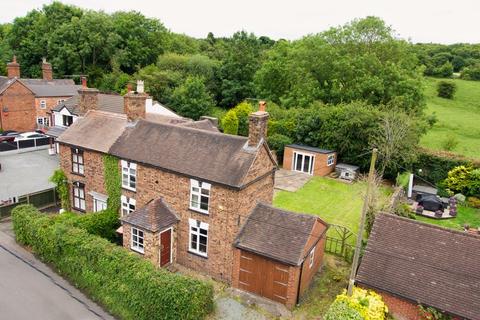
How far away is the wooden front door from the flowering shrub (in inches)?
378

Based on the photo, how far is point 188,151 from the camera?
2123 centimetres

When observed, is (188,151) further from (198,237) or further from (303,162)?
(303,162)

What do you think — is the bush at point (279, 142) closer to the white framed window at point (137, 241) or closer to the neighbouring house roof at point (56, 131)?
the white framed window at point (137, 241)

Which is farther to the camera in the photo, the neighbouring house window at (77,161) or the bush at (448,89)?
the bush at (448,89)

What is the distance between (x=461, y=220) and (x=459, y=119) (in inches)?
1622

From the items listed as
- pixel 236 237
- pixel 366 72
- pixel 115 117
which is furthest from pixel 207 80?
pixel 236 237

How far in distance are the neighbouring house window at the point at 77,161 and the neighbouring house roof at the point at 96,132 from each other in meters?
0.59

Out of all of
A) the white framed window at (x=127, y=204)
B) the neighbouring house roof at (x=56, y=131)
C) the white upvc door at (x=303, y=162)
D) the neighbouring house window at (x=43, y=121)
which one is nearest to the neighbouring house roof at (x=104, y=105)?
the neighbouring house roof at (x=56, y=131)

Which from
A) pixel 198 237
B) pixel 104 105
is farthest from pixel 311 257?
pixel 104 105

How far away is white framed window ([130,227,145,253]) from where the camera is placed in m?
20.5

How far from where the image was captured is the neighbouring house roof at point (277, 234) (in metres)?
17.6

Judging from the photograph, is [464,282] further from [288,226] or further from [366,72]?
[366,72]

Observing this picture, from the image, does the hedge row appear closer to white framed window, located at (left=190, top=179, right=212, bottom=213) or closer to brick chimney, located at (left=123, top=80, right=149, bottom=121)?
white framed window, located at (left=190, top=179, right=212, bottom=213)

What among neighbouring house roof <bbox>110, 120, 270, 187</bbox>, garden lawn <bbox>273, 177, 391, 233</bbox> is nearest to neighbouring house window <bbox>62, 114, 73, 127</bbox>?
neighbouring house roof <bbox>110, 120, 270, 187</bbox>
